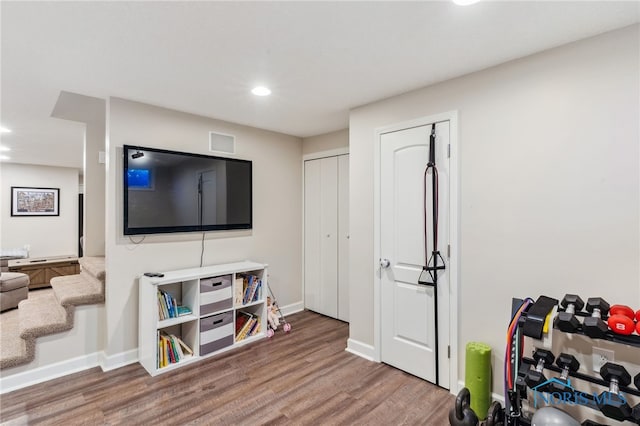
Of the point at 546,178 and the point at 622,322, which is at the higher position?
the point at 546,178

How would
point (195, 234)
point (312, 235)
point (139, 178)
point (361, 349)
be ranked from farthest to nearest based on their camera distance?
point (312, 235) → point (195, 234) → point (361, 349) → point (139, 178)

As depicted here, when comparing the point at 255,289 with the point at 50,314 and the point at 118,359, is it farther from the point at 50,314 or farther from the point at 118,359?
the point at 50,314

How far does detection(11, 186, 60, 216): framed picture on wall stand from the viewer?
639cm

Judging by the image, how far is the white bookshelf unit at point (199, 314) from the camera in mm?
2816

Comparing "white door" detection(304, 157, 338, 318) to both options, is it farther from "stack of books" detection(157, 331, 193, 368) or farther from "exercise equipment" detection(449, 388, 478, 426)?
"exercise equipment" detection(449, 388, 478, 426)

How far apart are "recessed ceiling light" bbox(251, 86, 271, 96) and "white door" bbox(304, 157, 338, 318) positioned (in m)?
1.54

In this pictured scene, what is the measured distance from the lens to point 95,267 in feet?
10.8

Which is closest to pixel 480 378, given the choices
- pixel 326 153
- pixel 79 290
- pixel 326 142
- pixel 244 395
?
pixel 244 395

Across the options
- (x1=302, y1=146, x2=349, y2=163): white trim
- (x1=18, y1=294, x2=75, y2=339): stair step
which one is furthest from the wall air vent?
(x1=18, y1=294, x2=75, y2=339): stair step

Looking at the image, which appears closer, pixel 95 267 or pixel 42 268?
pixel 95 267

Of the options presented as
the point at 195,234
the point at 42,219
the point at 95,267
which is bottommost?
the point at 95,267

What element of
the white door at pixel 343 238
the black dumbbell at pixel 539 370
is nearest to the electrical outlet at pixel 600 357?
the black dumbbell at pixel 539 370

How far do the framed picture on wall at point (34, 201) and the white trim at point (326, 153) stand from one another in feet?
19.5

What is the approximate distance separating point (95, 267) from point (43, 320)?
624 millimetres
